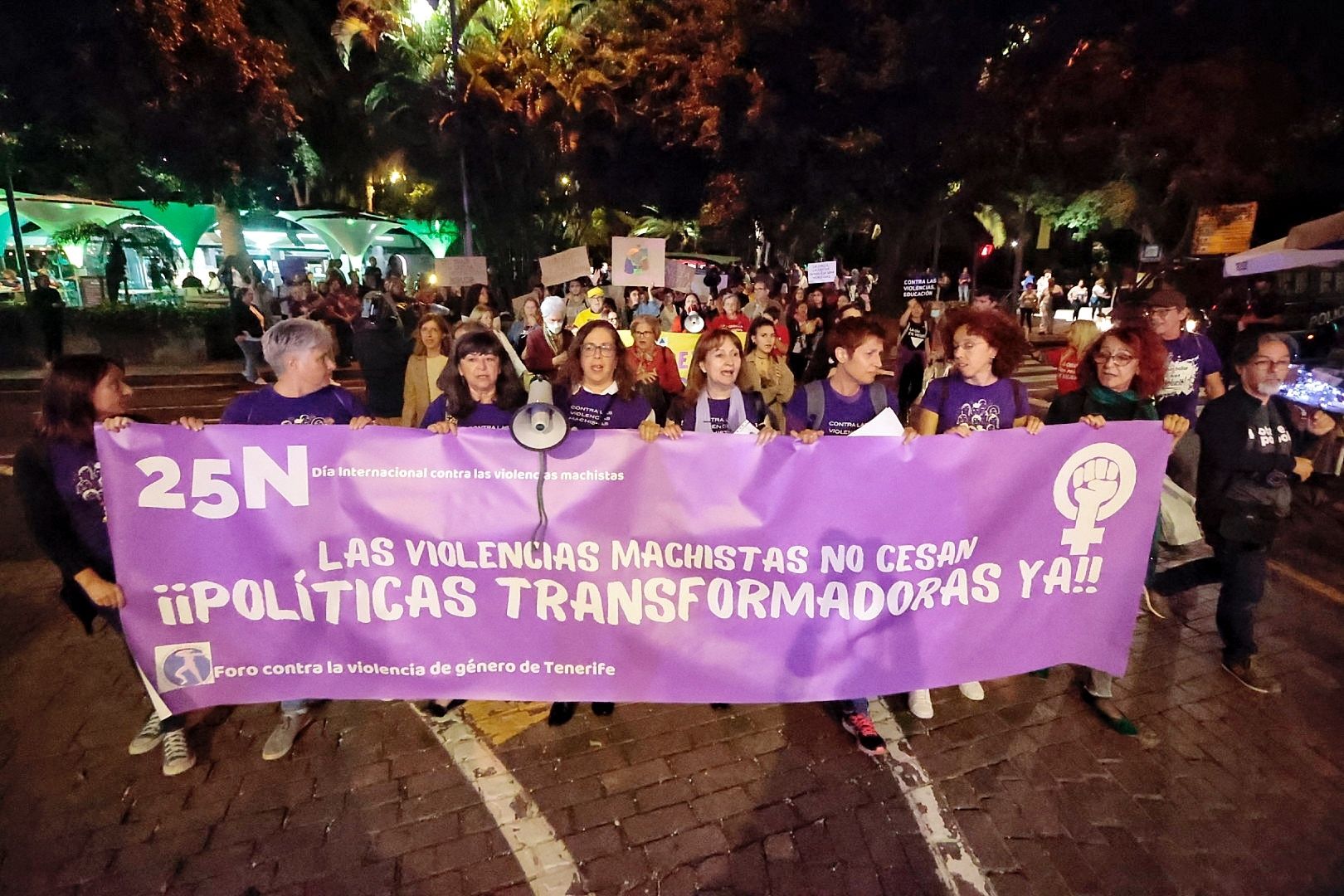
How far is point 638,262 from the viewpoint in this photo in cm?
1015

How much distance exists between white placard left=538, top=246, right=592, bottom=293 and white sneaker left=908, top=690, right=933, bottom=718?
23.5 feet

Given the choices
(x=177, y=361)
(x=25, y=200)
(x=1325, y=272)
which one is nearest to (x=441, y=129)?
(x=25, y=200)

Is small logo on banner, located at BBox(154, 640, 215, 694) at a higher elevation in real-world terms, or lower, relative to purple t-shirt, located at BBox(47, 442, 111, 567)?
lower

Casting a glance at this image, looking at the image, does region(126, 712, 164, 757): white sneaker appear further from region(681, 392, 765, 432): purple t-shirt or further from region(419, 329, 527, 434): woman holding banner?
region(681, 392, 765, 432): purple t-shirt

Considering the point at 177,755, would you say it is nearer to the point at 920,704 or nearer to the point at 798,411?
the point at 798,411

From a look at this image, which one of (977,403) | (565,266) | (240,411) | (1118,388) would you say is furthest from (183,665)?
(565,266)

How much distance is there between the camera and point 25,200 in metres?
19.1

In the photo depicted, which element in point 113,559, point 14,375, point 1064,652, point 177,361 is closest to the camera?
point 113,559

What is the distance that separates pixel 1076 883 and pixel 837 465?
1643 millimetres

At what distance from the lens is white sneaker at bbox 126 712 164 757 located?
11.1 feet

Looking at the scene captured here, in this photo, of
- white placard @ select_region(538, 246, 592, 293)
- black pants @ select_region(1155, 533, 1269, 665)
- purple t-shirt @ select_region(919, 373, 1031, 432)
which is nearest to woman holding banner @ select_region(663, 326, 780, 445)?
purple t-shirt @ select_region(919, 373, 1031, 432)

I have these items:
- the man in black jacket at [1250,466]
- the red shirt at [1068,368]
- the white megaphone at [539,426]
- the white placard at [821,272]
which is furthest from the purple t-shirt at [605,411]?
the white placard at [821,272]

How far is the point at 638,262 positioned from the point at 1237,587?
7.67 m

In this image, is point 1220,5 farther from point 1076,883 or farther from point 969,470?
point 1076,883
